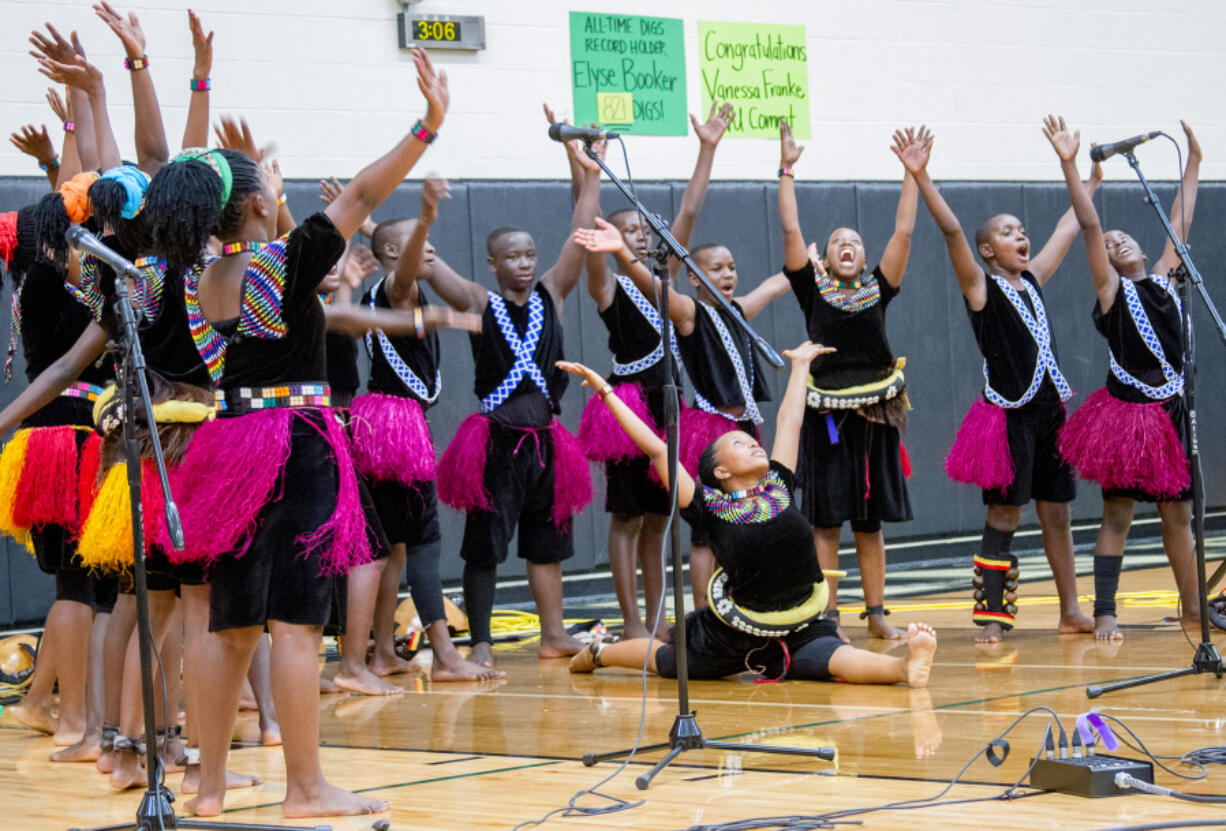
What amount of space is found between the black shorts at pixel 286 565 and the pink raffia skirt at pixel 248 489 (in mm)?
16

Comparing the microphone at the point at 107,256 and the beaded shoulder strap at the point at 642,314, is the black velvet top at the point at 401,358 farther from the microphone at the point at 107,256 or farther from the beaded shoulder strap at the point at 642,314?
the microphone at the point at 107,256

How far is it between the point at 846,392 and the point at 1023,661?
1.22m

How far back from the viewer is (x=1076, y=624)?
5531 mm

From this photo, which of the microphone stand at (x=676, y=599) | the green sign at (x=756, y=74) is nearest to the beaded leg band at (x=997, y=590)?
the microphone stand at (x=676, y=599)

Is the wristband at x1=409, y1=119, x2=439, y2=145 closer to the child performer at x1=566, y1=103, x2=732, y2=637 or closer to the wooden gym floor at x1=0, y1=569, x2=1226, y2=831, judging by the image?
the wooden gym floor at x1=0, y1=569, x2=1226, y2=831

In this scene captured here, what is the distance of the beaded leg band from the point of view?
5.48m

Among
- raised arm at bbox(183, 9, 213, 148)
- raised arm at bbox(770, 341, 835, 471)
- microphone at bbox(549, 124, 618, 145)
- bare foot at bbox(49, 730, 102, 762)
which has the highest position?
raised arm at bbox(183, 9, 213, 148)

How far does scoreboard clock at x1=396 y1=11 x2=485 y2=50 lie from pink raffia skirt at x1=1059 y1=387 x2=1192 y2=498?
3980 millimetres

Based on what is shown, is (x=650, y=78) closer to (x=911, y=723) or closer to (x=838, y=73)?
(x=838, y=73)

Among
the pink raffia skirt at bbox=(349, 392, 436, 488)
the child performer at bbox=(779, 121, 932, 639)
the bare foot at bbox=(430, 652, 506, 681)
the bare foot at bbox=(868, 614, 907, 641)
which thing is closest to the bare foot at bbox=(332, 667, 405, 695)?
the bare foot at bbox=(430, 652, 506, 681)

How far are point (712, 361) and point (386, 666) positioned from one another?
162cm

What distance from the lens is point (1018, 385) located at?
18.2 feet

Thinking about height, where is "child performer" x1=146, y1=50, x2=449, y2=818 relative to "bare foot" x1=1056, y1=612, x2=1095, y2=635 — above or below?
above

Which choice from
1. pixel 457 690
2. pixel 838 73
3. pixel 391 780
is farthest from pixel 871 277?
pixel 838 73
